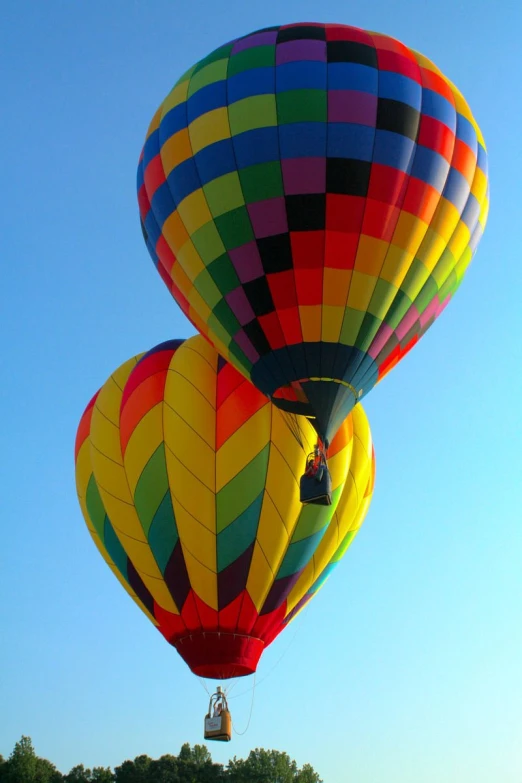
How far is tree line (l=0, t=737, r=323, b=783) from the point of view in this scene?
27891 mm

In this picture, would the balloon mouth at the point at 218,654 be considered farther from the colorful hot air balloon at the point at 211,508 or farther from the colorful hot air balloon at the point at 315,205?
the colorful hot air balloon at the point at 315,205

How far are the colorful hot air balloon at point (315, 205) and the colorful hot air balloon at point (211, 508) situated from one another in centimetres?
103

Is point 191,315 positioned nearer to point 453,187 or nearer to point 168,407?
point 168,407

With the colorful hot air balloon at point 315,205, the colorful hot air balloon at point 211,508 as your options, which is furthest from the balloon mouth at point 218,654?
the colorful hot air balloon at point 315,205

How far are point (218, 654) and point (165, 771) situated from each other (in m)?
20.7

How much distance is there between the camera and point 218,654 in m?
9.86

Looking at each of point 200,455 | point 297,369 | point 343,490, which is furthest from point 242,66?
point 343,490

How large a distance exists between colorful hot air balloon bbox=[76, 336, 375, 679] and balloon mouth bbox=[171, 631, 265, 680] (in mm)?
11

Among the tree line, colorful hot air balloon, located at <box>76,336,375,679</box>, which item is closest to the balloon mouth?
colorful hot air balloon, located at <box>76,336,375,679</box>

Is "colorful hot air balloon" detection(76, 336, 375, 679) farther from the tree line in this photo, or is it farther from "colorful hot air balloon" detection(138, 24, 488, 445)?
the tree line

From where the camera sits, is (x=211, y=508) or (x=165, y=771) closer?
(x=211, y=508)

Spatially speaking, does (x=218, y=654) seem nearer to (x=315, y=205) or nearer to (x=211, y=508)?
(x=211, y=508)

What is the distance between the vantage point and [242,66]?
9.41m

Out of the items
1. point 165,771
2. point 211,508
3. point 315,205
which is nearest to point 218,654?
point 211,508
